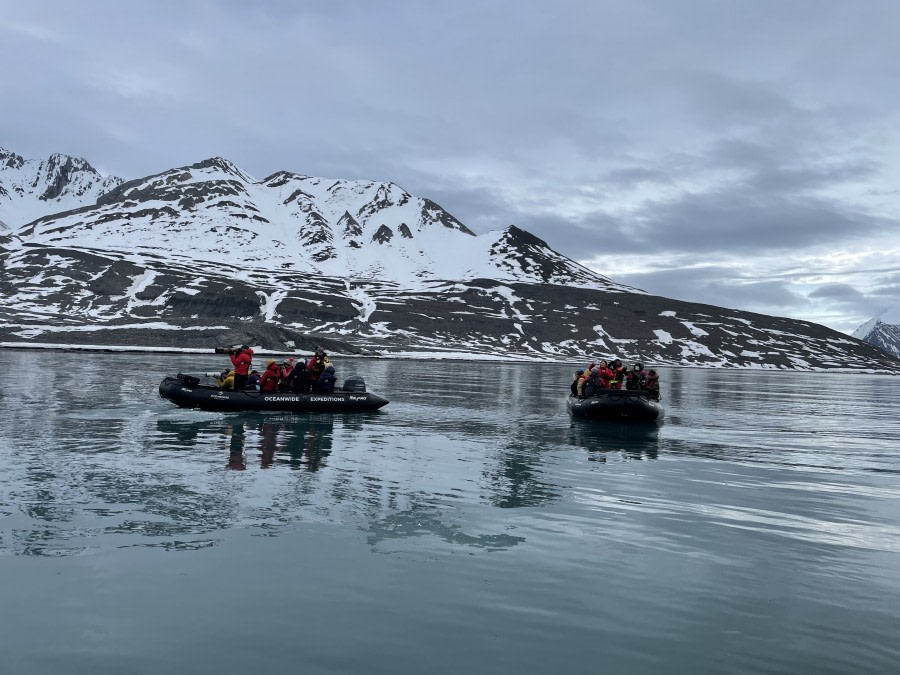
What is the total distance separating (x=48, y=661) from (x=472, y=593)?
513 cm

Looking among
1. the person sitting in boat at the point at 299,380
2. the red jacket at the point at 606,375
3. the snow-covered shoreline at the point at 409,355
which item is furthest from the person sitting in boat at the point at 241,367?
the snow-covered shoreline at the point at 409,355

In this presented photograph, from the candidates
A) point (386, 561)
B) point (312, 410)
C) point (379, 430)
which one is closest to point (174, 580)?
point (386, 561)

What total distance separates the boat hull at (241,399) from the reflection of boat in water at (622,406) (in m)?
12.2

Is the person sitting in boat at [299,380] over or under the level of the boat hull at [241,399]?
over

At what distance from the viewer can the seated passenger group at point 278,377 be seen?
32281 millimetres

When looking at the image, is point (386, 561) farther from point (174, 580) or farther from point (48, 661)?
point (48, 661)

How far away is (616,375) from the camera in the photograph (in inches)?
1454

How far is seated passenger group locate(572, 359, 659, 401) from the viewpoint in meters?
35.6

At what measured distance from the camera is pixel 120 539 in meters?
11.6

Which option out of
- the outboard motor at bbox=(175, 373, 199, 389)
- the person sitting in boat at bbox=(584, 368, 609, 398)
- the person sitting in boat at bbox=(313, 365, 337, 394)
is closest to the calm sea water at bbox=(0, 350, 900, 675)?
the outboard motor at bbox=(175, 373, 199, 389)

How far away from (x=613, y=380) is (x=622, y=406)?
133 inches

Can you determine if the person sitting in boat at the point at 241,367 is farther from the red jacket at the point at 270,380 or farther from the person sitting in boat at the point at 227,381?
the red jacket at the point at 270,380

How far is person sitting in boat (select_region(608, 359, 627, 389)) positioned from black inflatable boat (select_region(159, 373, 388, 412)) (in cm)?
1278

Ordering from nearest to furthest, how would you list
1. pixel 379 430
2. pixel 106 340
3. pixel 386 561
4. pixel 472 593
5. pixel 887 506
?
pixel 472 593 < pixel 386 561 < pixel 887 506 < pixel 379 430 < pixel 106 340
